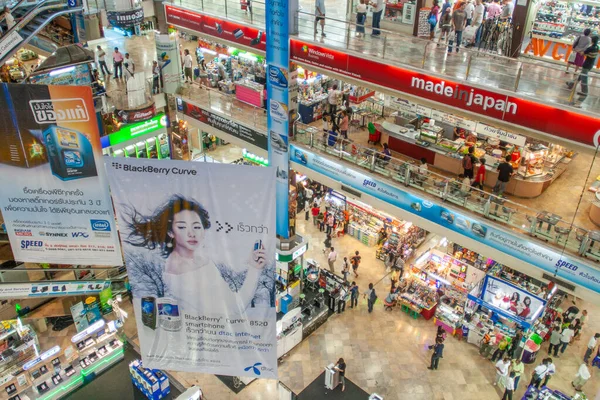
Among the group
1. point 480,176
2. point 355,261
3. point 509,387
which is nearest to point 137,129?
point 355,261

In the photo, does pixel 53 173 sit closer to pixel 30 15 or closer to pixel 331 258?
pixel 30 15

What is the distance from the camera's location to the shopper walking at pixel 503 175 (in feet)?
41.4

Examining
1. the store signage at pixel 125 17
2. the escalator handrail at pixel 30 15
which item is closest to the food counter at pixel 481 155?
the store signage at pixel 125 17

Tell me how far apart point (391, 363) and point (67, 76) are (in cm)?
1170

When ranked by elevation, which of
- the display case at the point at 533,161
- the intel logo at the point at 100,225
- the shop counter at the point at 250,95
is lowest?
the display case at the point at 533,161

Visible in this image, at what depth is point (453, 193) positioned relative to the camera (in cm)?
1240

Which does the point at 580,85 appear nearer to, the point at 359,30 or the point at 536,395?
the point at 359,30

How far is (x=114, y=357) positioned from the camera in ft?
46.0

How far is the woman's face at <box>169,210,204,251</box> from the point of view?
4616 mm

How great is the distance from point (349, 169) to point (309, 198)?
6.59 meters

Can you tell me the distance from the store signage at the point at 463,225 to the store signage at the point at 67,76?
6045mm

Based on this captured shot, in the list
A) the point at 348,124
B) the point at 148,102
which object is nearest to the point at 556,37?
the point at 348,124

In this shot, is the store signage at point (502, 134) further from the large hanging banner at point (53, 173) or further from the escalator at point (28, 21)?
the escalator at point (28, 21)

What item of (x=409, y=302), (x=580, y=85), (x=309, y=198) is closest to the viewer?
(x=580, y=85)
